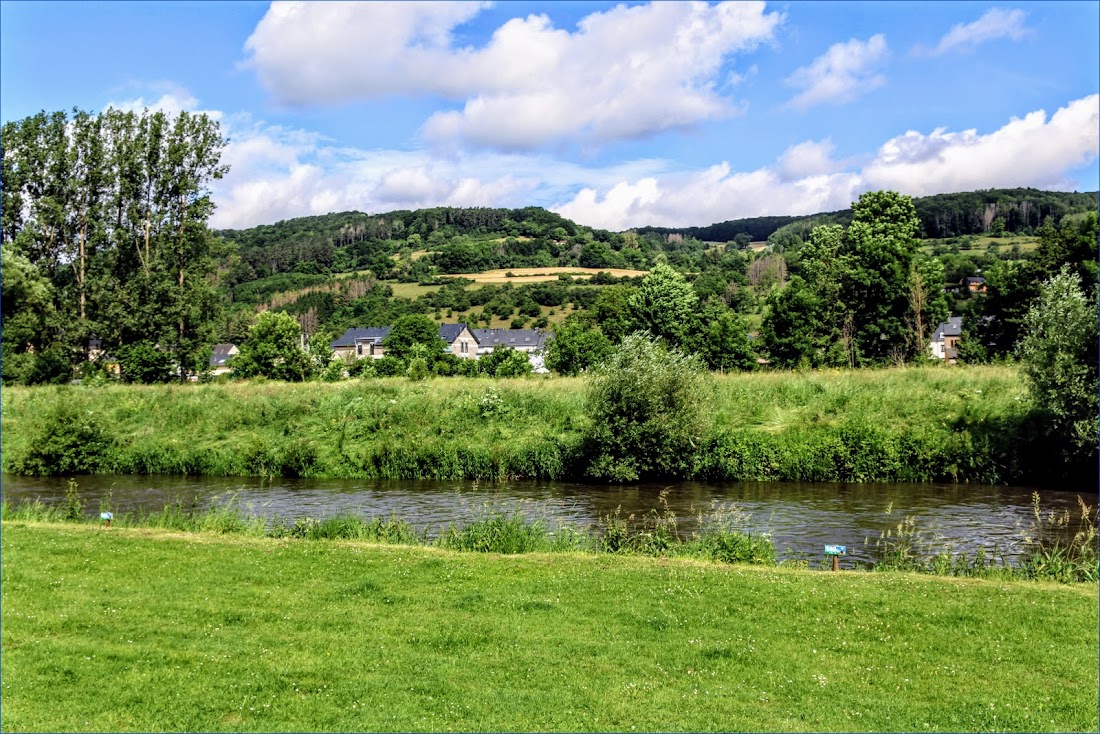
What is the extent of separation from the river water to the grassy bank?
3.64 ft

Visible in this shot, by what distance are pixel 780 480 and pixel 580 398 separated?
8.97 m

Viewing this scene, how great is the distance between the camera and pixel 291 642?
955 cm

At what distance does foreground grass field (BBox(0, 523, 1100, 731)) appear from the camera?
7.66 m

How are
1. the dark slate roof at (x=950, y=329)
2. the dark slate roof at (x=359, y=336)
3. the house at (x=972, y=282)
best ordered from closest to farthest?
the dark slate roof at (x=950, y=329) → the house at (x=972, y=282) → the dark slate roof at (x=359, y=336)

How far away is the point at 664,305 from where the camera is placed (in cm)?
7131

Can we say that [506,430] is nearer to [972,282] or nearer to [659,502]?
[659,502]

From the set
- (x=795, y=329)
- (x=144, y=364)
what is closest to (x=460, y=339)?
(x=795, y=329)

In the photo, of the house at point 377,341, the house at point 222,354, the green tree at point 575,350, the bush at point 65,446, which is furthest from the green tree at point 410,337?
the bush at point 65,446

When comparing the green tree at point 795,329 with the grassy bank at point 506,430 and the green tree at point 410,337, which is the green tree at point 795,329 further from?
the green tree at point 410,337

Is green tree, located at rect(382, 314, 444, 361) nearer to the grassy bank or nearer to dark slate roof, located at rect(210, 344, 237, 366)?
dark slate roof, located at rect(210, 344, 237, 366)

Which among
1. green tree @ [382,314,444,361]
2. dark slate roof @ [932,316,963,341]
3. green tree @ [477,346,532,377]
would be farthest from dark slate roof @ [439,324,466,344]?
dark slate roof @ [932,316,963,341]

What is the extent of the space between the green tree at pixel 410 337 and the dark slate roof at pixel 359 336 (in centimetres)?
2594

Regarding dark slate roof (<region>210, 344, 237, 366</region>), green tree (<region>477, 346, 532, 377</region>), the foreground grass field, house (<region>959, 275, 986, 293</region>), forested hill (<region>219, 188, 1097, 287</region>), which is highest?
forested hill (<region>219, 188, 1097, 287</region>)

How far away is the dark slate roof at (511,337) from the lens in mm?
120312
